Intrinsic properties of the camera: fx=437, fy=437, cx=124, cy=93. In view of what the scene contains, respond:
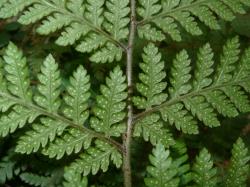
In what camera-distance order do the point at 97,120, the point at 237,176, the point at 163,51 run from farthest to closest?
the point at 163,51 → the point at 97,120 → the point at 237,176

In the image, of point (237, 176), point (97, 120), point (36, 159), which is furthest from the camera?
point (36, 159)

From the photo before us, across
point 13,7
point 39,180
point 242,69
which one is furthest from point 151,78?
point 39,180

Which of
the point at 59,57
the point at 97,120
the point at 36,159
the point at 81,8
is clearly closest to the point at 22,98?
the point at 97,120

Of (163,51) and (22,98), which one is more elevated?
(163,51)

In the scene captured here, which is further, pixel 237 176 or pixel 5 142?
pixel 5 142

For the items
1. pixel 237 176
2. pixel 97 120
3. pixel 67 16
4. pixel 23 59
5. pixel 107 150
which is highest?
pixel 67 16

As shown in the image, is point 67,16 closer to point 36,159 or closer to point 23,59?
point 23,59

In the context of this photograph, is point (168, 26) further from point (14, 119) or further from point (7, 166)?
point (7, 166)
